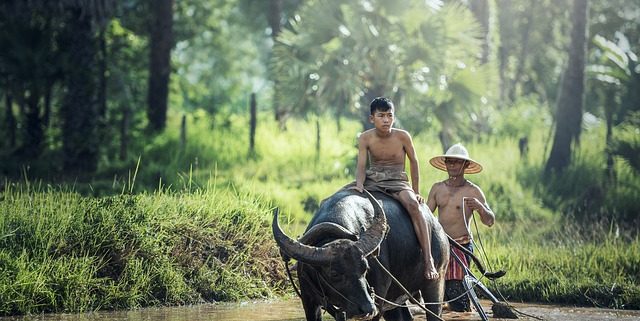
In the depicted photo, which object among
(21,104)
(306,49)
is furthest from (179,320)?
(21,104)

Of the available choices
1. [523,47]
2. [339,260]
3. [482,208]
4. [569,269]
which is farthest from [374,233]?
[523,47]

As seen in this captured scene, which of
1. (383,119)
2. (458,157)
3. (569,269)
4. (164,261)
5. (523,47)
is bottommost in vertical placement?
(569,269)

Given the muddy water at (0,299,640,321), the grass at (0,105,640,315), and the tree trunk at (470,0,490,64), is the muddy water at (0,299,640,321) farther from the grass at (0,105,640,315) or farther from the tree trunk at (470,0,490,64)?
the tree trunk at (470,0,490,64)

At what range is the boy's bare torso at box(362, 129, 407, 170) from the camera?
933 cm

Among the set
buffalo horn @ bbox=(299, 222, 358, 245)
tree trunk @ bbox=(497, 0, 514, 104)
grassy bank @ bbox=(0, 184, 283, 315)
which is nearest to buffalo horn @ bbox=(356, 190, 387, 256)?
buffalo horn @ bbox=(299, 222, 358, 245)

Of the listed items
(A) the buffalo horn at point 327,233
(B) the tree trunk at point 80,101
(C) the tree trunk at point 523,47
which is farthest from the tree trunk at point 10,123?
(C) the tree trunk at point 523,47

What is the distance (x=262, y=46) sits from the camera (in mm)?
75875

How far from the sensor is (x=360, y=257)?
8039mm

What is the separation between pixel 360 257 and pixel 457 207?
2928mm

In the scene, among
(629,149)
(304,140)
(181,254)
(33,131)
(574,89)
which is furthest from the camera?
(304,140)

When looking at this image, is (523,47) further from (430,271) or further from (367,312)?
(367,312)

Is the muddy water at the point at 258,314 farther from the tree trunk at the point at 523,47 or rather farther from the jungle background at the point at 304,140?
the tree trunk at the point at 523,47

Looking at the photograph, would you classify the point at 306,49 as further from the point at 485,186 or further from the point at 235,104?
the point at 235,104

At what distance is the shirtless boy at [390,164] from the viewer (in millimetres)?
9133
